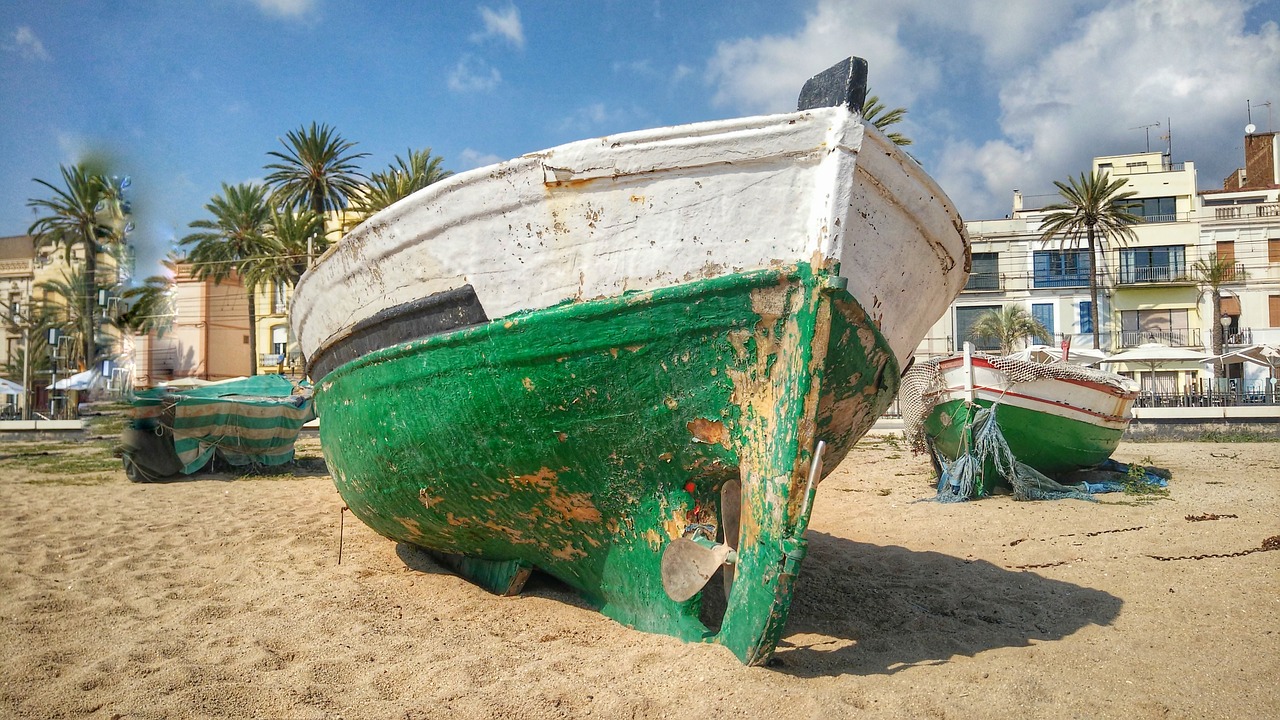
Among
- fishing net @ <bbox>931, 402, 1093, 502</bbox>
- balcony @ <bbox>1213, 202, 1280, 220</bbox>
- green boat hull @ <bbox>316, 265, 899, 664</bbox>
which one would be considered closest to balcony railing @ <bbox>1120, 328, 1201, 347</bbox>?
balcony @ <bbox>1213, 202, 1280, 220</bbox>

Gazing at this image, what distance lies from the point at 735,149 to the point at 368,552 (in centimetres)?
368

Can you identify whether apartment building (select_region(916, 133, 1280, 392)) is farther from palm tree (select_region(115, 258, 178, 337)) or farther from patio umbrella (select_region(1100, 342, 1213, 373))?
palm tree (select_region(115, 258, 178, 337))

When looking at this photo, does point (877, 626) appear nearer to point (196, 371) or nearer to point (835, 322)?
point (835, 322)

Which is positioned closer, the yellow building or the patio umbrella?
the patio umbrella

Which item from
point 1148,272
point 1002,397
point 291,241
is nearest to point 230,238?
point 291,241

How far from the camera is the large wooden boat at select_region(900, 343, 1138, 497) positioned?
7.37 metres

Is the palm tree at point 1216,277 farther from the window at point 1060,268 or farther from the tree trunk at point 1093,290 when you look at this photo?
the tree trunk at point 1093,290

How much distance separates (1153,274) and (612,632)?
116ft

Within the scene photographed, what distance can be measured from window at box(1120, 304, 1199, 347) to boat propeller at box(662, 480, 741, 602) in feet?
111

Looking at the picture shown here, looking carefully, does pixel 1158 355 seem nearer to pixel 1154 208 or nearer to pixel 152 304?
pixel 1154 208

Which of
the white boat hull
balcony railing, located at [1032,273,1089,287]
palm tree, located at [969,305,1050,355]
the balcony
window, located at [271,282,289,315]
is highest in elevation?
the balcony

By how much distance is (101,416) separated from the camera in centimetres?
1102

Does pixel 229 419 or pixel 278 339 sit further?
pixel 278 339

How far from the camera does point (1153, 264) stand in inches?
1222
